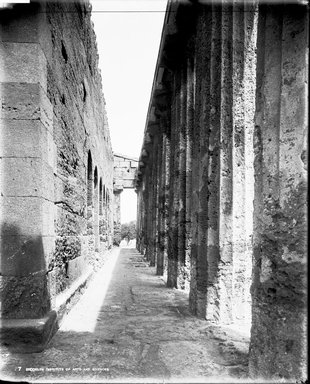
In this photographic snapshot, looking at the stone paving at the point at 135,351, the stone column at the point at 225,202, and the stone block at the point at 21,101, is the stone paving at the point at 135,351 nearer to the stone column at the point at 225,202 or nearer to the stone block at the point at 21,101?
the stone column at the point at 225,202

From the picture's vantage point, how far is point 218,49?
4750 millimetres

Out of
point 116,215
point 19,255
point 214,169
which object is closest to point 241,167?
point 214,169

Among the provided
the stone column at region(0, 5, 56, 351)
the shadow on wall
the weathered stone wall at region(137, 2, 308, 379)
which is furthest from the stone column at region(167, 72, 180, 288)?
the shadow on wall

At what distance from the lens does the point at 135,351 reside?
3.45 meters

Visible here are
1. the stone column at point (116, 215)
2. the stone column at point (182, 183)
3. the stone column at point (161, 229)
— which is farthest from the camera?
the stone column at point (116, 215)

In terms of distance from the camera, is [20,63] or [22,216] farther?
[20,63]

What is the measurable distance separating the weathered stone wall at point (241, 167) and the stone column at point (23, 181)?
2.17 meters

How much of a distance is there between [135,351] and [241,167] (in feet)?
8.51

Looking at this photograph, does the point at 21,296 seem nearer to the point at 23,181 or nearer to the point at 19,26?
the point at 23,181

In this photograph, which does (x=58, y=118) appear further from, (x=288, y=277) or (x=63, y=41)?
(x=288, y=277)

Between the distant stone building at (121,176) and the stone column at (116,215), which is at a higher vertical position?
the distant stone building at (121,176)

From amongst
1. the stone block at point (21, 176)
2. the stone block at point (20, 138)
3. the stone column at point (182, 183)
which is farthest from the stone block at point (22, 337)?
the stone column at point (182, 183)

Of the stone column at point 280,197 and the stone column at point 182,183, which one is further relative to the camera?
the stone column at point 182,183

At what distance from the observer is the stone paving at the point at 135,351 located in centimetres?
289
